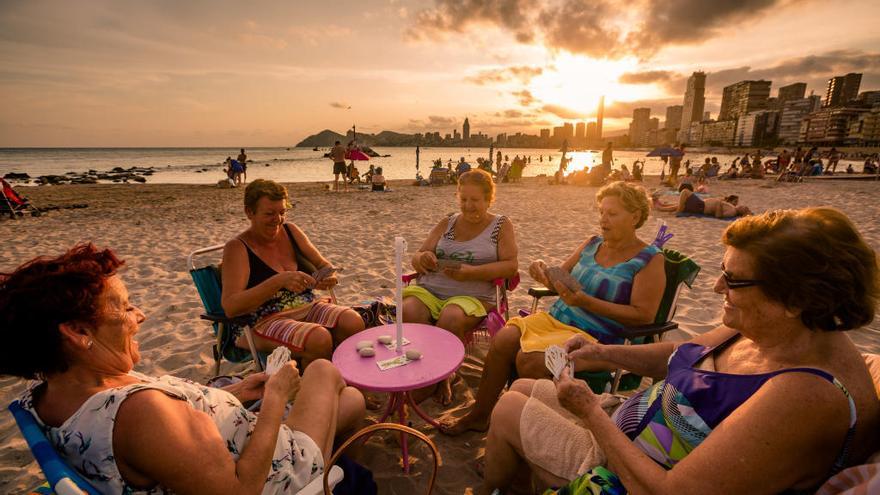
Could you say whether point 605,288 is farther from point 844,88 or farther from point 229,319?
point 844,88

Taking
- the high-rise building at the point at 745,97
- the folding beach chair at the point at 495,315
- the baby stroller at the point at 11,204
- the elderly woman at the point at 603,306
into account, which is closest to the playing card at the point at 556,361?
the elderly woman at the point at 603,306

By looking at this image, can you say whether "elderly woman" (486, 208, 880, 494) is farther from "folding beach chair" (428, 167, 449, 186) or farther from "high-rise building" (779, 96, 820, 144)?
"high-rise building" (779, 96, 820, 144)

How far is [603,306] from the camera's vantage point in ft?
8.31

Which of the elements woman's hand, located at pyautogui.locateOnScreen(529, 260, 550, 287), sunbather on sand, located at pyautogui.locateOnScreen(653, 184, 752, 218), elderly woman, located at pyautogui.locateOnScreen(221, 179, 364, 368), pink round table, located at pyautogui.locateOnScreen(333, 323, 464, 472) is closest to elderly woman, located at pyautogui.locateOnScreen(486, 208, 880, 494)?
pink round table, located at pyautogui.locateOnScreen(333, 323, 464, 472)

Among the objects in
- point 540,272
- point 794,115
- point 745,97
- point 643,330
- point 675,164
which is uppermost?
point 745,97

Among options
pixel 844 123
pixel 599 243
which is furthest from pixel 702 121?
pixel 599 243

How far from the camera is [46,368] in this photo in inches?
44.3

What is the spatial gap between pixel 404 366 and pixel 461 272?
3.70 ft

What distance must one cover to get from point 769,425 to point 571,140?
128864 millimetres

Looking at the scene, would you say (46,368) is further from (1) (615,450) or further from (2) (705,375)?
(2) (705,375)

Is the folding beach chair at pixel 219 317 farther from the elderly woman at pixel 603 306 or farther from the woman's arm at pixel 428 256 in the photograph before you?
the elderly woman at pixel 603 306

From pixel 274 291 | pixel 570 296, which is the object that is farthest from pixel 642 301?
pixel 274 291

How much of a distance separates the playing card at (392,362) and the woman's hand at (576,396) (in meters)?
0.99

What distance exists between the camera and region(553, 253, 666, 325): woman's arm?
248 centimetres
